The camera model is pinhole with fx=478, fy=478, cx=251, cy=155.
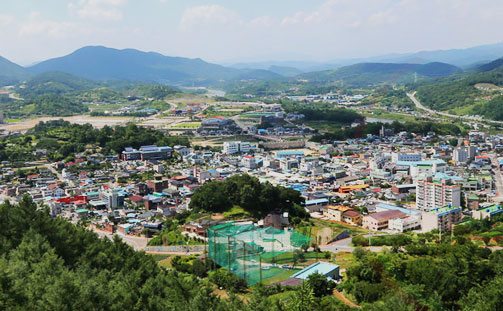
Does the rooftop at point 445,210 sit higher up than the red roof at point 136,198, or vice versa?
the rooftop at point 445,210

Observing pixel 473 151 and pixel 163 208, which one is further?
pixel 473 151

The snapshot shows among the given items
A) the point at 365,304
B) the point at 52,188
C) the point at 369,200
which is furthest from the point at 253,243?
the point at 52,188

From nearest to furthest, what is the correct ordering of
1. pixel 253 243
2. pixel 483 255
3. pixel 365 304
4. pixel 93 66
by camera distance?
pixel 365 304 < pixel 483 255 < pixel 253 243 < pixel 93 66

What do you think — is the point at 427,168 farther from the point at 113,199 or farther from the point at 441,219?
the point at 113,199

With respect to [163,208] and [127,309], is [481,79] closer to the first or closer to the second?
[163,208]

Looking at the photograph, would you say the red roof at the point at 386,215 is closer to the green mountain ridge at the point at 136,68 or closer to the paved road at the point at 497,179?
the paved road at the point at 497,179

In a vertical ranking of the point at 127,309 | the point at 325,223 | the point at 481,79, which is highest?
the point at 481,79

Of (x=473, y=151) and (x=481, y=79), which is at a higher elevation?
(x=481, y=79)

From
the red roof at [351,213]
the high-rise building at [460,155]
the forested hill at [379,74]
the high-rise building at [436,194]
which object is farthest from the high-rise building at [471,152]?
the forested hill at [379,74]
